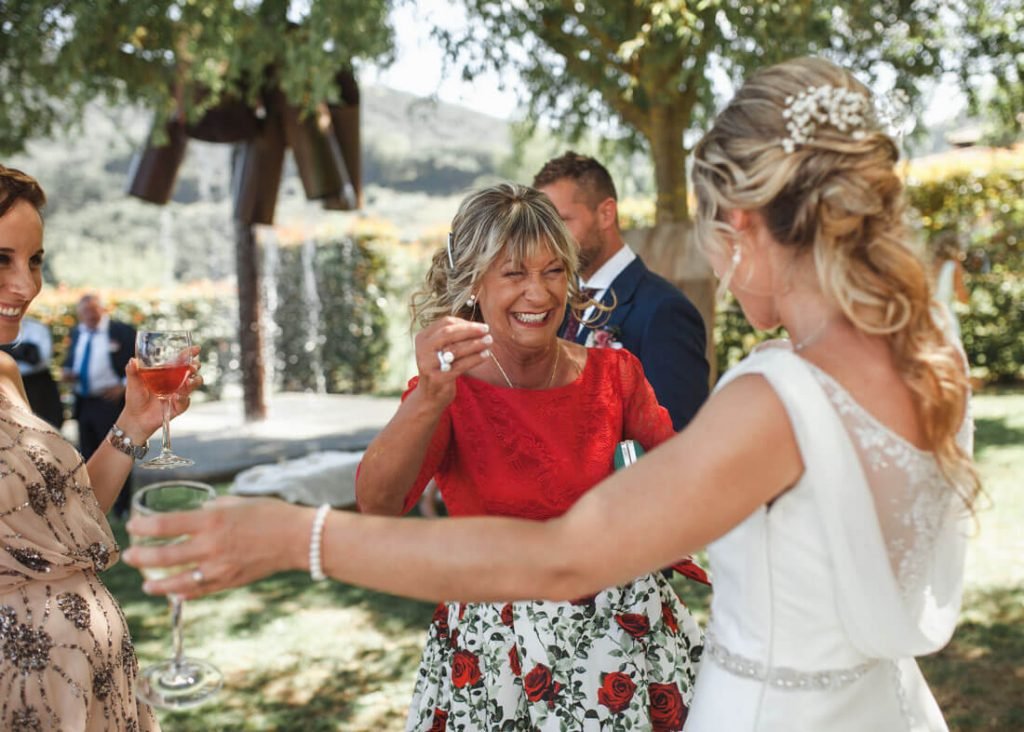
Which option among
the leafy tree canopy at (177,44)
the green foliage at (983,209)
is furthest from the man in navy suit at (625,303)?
the green foliage at (983,209)

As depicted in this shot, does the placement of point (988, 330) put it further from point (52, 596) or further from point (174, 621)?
point (174, 621)

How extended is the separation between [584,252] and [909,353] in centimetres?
256

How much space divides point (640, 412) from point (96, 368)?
6.93 m

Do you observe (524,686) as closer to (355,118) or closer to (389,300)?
(355,118)

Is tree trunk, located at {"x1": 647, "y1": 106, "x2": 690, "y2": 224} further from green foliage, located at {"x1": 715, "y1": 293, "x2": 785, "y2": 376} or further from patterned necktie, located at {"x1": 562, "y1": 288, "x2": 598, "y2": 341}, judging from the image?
green foliage, located at {"x1": 715, "y1": 293, "x2": 785, "y2": 376}

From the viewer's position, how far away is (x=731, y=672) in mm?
1777

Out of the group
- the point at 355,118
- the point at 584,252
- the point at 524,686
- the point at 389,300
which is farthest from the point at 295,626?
→ the point at 389,300

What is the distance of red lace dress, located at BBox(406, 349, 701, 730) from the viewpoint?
8.18 ft

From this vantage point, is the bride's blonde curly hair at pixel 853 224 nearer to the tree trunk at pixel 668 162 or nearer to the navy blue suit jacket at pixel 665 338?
the navy blue suit jacket at pixel 665 338

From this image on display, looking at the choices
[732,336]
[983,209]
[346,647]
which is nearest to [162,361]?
[346,647]

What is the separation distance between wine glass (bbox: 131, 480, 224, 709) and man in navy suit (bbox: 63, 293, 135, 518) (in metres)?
6.33

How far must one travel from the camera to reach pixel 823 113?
1.62 meters

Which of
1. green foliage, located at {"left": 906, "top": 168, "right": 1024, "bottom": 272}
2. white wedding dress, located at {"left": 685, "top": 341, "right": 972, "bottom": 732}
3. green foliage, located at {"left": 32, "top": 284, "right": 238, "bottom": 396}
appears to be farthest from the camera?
green foliage, located at {"left": 32, "top": 284, "right": 238, "bottom": 396}

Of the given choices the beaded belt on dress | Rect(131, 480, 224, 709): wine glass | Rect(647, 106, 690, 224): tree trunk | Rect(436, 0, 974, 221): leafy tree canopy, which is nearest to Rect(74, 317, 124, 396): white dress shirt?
Rect(436, 0, 974, 221): leafy tree canopy
